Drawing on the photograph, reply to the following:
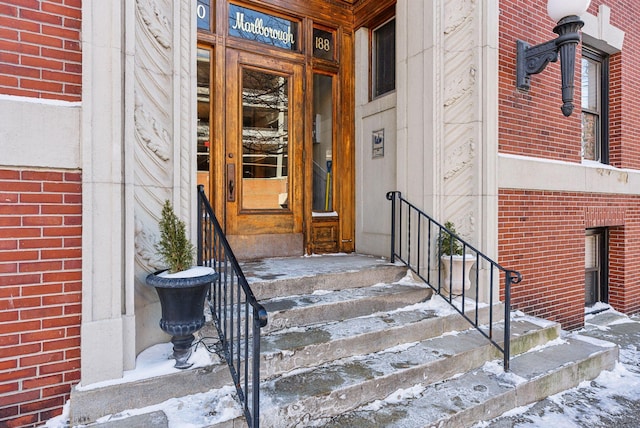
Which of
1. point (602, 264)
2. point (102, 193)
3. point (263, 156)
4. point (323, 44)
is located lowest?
point (602, 264)

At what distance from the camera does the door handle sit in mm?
4129

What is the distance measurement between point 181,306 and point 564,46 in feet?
Answer: 14.0

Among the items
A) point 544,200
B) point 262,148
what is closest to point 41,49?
point 262,148

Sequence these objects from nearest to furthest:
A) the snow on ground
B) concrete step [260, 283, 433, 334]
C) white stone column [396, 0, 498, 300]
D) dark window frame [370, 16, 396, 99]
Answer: the snow on ground → concrete step [260, 283, 433, 334] → white stone column [396, 0, 498, 300] → dark window frame [370, 16, 396, 99]

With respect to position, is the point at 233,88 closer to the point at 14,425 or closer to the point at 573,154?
the point at 14,425

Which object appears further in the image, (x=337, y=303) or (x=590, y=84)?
(x=590, y=84)

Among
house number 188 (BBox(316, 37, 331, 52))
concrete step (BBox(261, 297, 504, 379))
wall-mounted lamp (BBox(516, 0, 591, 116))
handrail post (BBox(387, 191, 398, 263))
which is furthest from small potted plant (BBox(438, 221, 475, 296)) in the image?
house number 188 (BBox(316, 37, 331, 52))

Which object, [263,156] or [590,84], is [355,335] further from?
[590,84]

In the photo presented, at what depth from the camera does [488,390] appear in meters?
2.74

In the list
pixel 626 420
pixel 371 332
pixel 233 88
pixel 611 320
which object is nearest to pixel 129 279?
pixel 371 332

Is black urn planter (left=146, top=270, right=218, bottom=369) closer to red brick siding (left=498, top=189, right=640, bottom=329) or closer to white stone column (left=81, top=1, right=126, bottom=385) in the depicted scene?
white stone column (left=81, top=1, right=126, bottom=385)

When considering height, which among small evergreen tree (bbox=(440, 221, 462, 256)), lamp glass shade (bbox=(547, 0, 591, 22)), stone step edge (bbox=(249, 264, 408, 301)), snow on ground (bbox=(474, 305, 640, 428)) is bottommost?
snow on ground (bbox=(474, 305, 640, 428))

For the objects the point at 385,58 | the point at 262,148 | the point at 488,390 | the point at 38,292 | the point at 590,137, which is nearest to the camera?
the point at 38,292

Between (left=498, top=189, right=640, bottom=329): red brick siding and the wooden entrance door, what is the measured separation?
2430 millimetres
